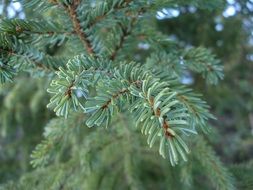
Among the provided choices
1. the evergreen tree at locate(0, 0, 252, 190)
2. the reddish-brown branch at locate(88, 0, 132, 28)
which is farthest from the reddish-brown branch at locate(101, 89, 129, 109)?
the reddish-brown branch at locate(88, 0, 132, 28)

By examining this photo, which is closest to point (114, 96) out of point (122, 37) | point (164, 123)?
point (164, 123)

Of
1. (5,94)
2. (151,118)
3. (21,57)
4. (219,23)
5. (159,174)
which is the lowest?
(159,174)

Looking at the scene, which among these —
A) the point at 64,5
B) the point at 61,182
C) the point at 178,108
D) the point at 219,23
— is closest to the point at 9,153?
the point at 61,182

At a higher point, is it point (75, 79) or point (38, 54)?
point (38, 54)

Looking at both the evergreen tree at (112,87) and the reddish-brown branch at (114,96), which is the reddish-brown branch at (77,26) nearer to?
the evergreen tree at (112,87)

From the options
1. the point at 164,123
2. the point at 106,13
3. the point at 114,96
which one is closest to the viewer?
the point at 164,123

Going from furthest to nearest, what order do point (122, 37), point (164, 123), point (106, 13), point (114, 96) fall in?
1. point (122, 37)
2. point (106, 13)
3. point (114, 96)
4. point (164, 123)

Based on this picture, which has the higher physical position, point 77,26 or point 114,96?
point 77,26

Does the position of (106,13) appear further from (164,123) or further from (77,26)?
(164,123)

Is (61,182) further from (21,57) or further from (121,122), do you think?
(21,57)
